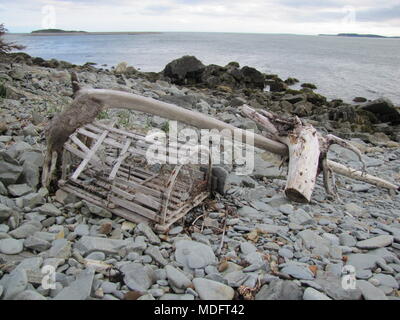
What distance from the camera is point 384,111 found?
14.3 metres

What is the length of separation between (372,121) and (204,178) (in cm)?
1157

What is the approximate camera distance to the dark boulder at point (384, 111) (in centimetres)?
1408

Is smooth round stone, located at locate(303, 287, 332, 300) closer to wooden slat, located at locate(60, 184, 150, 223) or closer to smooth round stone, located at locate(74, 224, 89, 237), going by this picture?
wooden slat, located at locate(60, 184, 150, 223)

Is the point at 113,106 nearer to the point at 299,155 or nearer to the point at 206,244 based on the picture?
the point at 206,244

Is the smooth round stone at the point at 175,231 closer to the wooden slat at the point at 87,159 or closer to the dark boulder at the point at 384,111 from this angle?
the wooden slat at the point at 87,159

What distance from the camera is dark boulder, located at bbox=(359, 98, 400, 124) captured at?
14.1 metres

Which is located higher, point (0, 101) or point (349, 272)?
point (0, 101)

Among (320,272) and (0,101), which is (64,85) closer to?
(0,101)

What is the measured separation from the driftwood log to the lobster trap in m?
0.18

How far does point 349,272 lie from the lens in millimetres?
3318

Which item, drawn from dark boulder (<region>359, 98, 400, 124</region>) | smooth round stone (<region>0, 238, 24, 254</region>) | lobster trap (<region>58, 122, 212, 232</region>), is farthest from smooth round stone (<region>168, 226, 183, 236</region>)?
dark boulder (<region>359, 98, 400, 124</region>)

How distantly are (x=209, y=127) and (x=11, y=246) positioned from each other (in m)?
2.95
